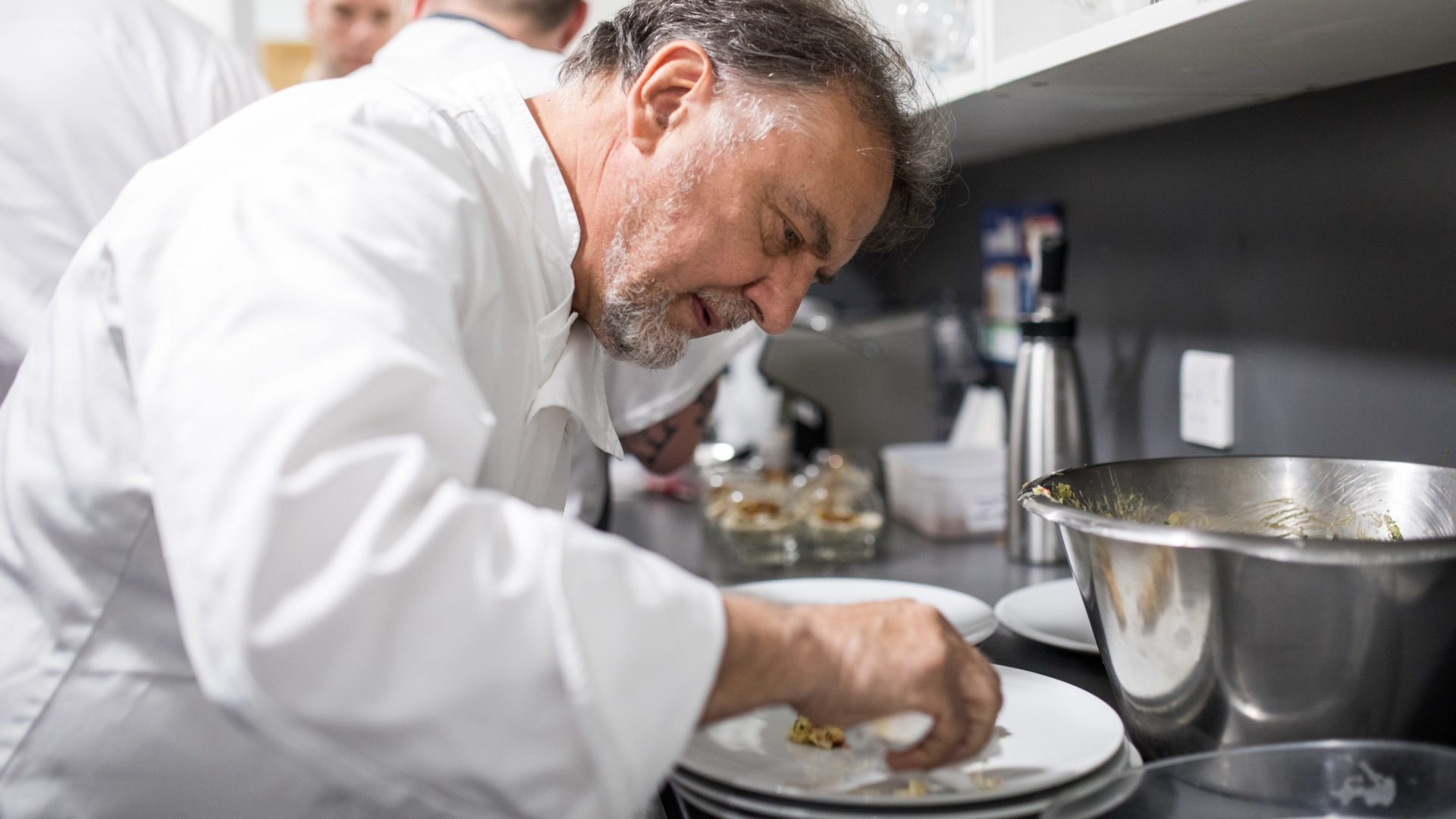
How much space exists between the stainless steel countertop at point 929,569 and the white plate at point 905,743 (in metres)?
0.19

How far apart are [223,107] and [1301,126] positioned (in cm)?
131

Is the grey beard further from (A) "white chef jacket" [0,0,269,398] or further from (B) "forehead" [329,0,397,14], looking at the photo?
(B) "forehead" [329,0,397,14]

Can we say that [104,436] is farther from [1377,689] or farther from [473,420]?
[1377,689]

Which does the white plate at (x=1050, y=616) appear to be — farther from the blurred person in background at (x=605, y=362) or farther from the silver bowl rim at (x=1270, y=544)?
the blurred person in background at (x=605, y=362)

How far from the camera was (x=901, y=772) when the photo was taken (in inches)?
29.1

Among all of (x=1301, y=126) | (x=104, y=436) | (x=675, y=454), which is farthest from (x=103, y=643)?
(x=1301, y=126)

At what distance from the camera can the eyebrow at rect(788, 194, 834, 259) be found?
950 mm

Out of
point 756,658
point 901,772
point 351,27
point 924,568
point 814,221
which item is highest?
point 351,27

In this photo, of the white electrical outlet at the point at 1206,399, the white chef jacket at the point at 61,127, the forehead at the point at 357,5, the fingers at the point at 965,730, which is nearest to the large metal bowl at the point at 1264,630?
the fingers at the point at 965,730

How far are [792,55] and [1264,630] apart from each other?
555mm

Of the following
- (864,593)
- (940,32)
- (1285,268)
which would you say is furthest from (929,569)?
(940,32)

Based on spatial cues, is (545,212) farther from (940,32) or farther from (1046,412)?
(1046,412)

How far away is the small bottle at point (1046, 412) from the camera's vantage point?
1477mm

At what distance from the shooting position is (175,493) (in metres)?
0.58
